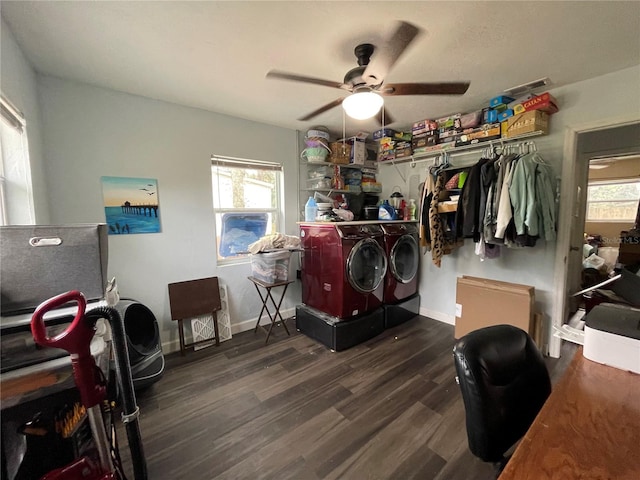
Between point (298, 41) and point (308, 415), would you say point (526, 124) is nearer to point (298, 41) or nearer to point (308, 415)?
point (298, 41)

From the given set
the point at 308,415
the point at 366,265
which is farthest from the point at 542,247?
the point at 308,415

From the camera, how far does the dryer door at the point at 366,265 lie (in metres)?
2.65

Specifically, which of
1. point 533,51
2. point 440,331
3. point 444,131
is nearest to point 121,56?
point 533,51

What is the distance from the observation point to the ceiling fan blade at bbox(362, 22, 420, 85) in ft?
4.00

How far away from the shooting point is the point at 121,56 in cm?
174

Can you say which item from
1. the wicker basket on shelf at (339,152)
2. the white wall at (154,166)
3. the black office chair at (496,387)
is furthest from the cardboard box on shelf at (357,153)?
the black office chair at (496,387)

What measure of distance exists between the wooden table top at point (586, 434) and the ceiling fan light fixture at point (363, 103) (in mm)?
1646

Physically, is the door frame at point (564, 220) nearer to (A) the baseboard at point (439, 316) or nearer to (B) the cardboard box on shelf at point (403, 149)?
(A) the baseboard at point (439, 316)

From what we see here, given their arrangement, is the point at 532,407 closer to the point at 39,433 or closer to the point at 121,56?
the point at 39,433

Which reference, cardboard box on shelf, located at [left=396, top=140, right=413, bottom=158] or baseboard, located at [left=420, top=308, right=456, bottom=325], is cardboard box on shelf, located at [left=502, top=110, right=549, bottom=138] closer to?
cardboard box on shelf, located at [left=396, top=140, right=413, bottom=158]

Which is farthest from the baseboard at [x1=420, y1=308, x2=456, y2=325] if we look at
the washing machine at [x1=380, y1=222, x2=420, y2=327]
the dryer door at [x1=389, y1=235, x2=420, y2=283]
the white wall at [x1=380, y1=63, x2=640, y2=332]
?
the dryer door at [x1=389, y1=235, x2=420, y2=283]

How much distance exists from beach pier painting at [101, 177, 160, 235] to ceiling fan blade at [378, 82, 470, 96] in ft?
7.11

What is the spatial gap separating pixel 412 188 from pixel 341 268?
1.69 metres

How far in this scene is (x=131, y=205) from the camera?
2344 mm
